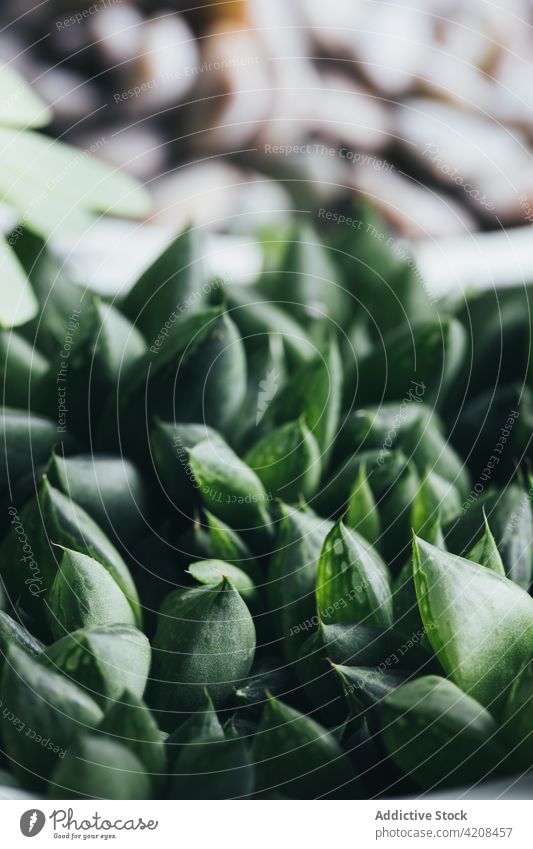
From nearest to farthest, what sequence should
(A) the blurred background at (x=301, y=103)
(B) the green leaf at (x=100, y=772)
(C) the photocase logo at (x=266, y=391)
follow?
(B) the green leaf at (x=100, y=772), (C) the photocase logo at (x=266, y=391), (A) the blurred background at (x=301, y=103)

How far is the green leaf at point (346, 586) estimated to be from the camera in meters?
0.21

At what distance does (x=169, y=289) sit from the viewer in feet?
1.03

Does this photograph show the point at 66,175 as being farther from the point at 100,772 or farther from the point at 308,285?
the point at 100,772

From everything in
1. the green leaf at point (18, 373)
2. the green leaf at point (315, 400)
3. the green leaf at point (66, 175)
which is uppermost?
the green leaf at point (66, 175)

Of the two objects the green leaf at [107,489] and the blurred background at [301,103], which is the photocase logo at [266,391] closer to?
the green leaf at [107,489]

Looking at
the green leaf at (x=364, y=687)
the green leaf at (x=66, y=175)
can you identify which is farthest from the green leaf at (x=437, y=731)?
the green leaf at (x=66, y=175)

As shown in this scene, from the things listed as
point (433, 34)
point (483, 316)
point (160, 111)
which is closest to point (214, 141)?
point (160, 111)

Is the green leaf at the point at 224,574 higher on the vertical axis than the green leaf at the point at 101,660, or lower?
higher

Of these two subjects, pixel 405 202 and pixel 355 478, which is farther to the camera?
pixel 405 202

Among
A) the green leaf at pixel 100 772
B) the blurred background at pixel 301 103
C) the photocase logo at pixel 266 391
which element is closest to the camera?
the green leaf at pixel 100 772

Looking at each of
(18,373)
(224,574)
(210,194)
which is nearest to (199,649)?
(224,574)

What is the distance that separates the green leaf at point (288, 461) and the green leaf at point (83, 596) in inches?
2.5
